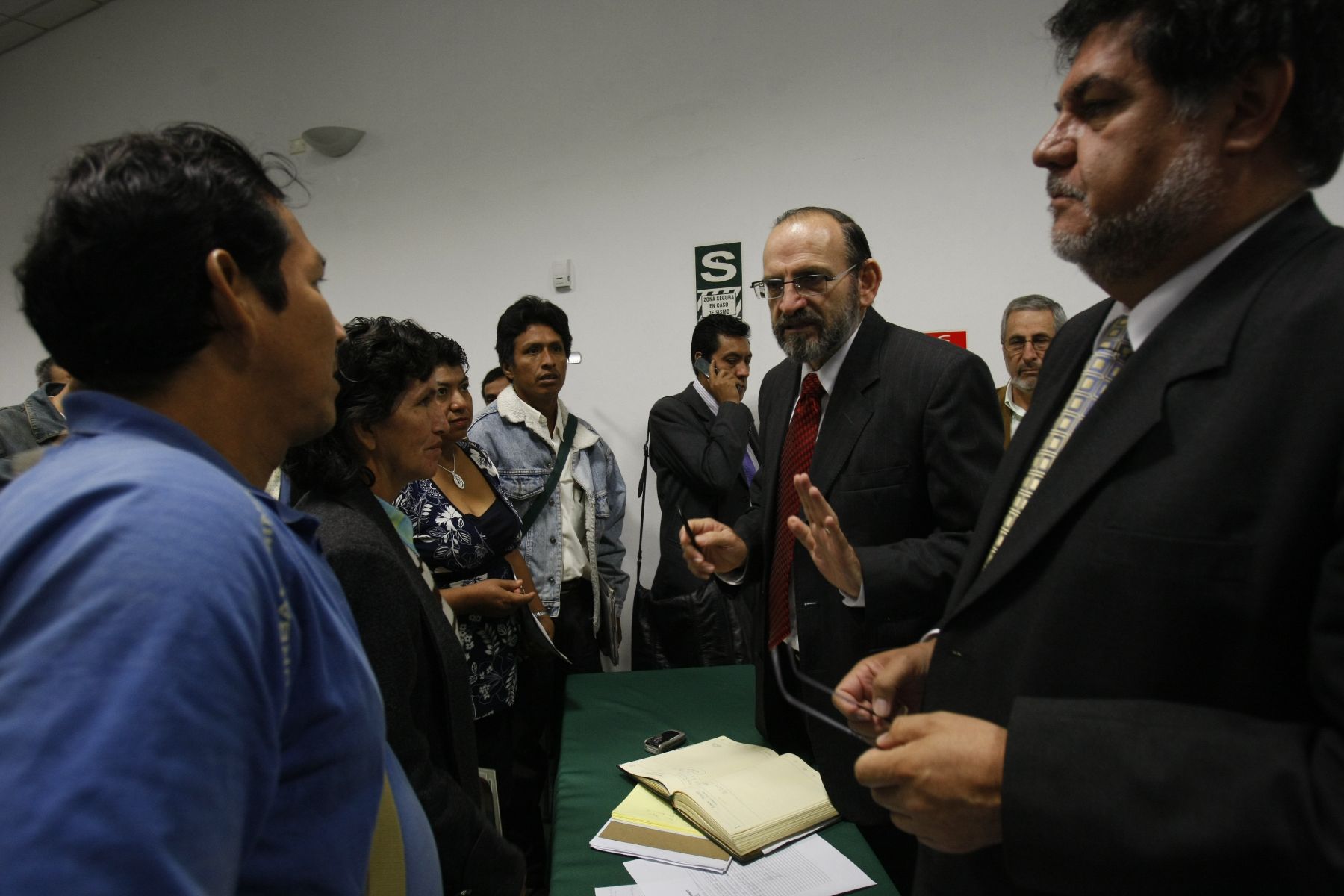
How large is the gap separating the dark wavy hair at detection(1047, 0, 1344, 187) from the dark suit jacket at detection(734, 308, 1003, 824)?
0.80m

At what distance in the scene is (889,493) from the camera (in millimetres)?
1610

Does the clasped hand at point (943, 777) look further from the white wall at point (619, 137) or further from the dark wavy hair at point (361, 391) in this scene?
the white wall at point (619, 137)

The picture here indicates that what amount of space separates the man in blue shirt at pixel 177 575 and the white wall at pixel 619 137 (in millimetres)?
3016

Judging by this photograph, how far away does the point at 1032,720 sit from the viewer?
0.70m

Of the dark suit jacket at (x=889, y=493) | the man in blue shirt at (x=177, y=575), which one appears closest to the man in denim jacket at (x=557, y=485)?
the dark suit jacket at (x=889, y=493)

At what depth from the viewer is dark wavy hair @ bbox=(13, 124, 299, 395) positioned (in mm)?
631

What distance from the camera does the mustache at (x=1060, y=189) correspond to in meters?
0.89

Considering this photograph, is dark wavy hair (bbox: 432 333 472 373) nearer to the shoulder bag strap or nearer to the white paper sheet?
the shoulder bag strap

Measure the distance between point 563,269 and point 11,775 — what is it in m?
3.61

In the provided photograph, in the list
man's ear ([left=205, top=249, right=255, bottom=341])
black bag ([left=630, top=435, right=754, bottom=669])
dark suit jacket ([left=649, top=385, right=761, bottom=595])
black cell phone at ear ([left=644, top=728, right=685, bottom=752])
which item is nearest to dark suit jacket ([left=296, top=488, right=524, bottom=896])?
black cell phone at ear ([left=644, top=728, right=685, bottom=752])

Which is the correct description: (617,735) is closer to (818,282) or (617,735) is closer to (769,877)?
(769,877)

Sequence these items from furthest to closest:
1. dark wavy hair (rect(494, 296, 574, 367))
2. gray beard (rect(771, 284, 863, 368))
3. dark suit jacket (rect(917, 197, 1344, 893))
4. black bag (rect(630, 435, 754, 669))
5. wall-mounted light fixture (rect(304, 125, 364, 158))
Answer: wall-mounted light fixture (rect(304, 125, 364, 158)) < dark wavy hair (rect(494, 296, 574, 367)) < black bag (rect(630, 435, 754, 669)) < gray beard (rect(771, 284, 863, 368)) < dark suit jacket (rect(917, 197, 1344, 893))

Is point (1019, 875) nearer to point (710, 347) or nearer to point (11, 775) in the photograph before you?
point (11, 775)

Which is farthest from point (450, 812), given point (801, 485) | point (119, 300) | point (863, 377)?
point (863, 377)
